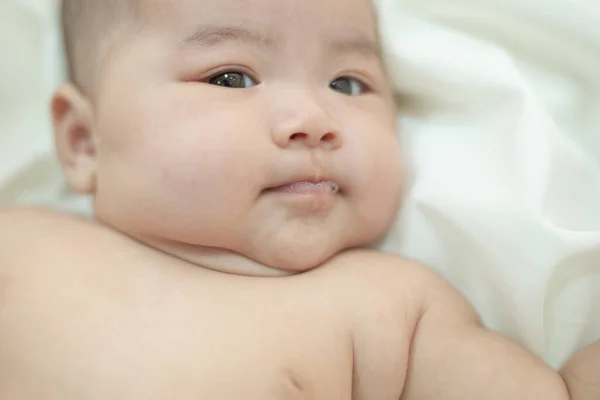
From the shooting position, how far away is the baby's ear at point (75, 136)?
0.95 m

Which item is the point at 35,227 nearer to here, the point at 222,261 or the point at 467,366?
the point at 222,261

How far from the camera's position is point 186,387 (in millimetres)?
733

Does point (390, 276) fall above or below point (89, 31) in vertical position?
below

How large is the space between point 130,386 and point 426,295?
1.30ft

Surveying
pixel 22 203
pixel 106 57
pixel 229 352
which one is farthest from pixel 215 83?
pixel 22 203

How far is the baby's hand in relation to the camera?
805 millimetres

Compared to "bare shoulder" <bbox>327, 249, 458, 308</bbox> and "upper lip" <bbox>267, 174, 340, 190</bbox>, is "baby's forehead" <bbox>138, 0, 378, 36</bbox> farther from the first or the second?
"bare shoulder" <bbox>327, 249, 458, 308</bbox>

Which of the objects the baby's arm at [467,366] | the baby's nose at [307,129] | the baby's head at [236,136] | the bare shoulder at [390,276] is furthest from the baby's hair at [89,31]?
the baby's arm at [467,366]

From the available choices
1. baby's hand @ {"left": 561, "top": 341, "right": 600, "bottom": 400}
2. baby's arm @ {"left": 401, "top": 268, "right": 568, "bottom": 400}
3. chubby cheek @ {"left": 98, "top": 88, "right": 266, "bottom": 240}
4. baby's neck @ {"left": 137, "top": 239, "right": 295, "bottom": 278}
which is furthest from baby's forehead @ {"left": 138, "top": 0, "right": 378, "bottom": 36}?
baby's hand @ {"left": 561, "top": 341, "right": 600, "bottom": 400}

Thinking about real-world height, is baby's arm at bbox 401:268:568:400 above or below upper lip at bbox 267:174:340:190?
below

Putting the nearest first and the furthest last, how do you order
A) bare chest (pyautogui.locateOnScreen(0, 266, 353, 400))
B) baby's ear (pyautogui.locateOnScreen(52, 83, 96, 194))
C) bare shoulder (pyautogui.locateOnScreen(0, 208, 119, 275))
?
bare chest (pyautogui.locateOnScreen(0, 266, 353, 400)) → bare shoulder (pyautogui.locateOnScreen(0, 208, 119, 275)) → baby's ear (pyautogui.locateOnScreen(52, 83, 96, 194))

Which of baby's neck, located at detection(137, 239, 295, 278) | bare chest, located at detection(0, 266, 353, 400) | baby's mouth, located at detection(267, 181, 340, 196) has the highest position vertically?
baby's mouth, located at detection(267, 181, 340, 196)

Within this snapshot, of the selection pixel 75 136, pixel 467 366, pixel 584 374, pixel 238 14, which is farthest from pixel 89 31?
pixel 584 374

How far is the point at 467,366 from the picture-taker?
2.72ft
